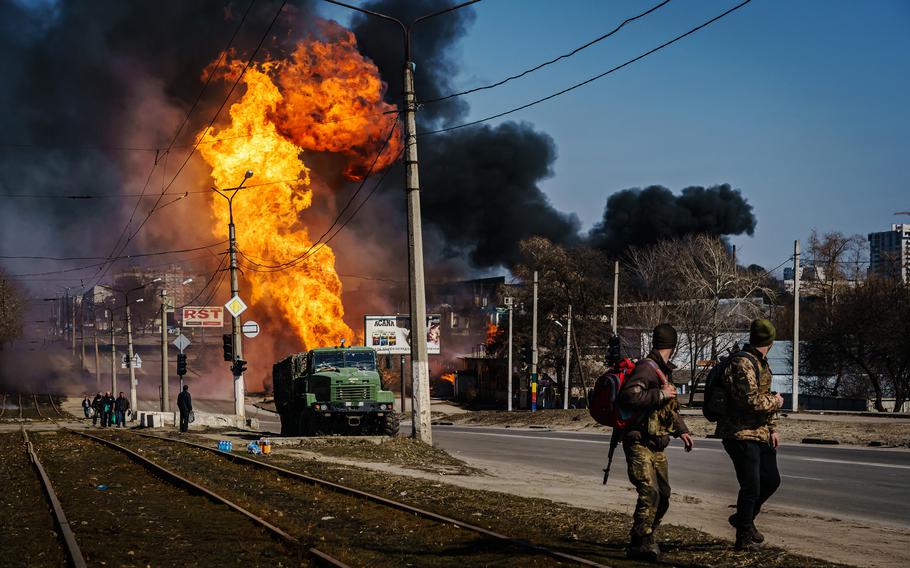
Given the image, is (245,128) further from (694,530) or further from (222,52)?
(694,530)

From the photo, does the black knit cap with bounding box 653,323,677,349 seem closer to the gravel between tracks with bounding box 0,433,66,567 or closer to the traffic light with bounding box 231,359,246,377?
the gravel between tracks with bounding box 0,433,66,567

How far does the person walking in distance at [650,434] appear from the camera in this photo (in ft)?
27.6

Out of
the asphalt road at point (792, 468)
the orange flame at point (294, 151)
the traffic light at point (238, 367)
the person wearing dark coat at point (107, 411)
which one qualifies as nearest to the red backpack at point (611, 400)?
the asphalt road at point (792, 468)

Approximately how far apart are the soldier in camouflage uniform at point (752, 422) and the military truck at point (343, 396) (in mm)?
21469

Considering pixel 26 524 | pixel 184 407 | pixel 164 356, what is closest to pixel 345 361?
pixel 184 407

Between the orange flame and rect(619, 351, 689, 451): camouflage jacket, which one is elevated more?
the orange flame

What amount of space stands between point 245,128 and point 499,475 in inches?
1739

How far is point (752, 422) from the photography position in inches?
340

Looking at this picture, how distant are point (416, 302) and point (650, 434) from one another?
14.8 meters

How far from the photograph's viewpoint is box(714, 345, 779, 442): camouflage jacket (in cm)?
848

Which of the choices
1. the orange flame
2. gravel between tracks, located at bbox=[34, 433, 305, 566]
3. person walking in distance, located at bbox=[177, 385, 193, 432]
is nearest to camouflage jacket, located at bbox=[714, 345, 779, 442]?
gravel between tracks, located at bbox=[34, 433, 305, 566]

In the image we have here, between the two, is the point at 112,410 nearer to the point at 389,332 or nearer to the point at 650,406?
the point at 389,332

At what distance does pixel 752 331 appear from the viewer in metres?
8.92

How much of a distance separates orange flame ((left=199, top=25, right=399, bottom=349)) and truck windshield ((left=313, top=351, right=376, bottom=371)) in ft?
97.3
